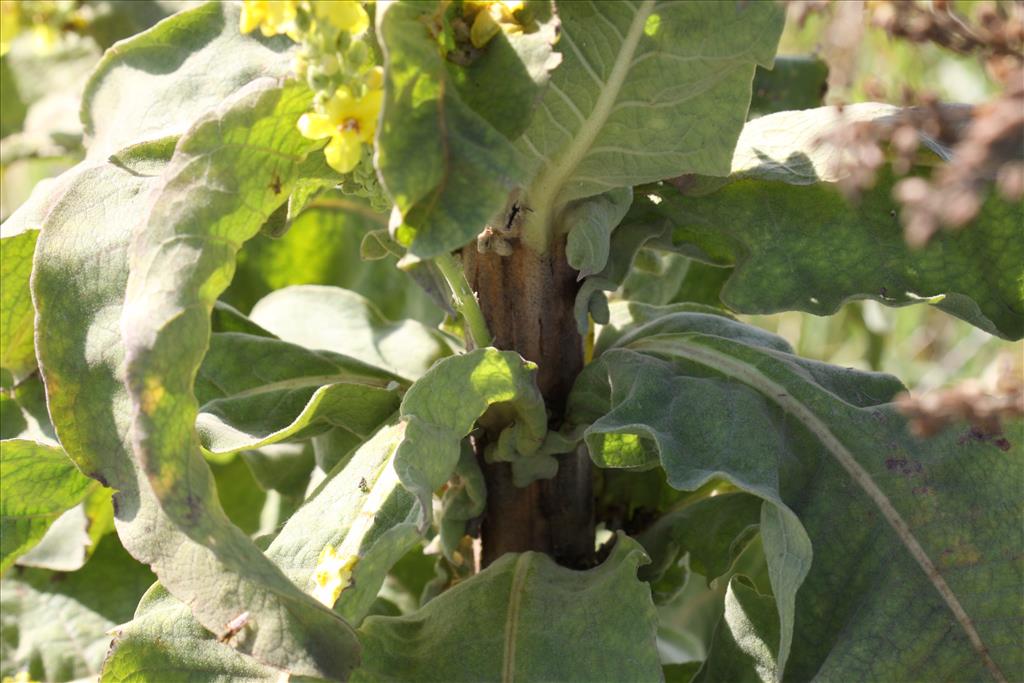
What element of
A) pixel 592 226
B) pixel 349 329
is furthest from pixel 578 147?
pixel 349 329

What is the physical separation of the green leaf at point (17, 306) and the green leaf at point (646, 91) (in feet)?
1.46

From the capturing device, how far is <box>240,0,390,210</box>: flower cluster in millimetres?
729

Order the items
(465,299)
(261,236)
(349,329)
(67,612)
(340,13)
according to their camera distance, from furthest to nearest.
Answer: (261,236) → (67,612) → (349,329) → (465,299) → (340,13)

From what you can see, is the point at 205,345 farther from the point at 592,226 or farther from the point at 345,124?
the point at 592,226

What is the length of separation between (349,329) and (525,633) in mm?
492

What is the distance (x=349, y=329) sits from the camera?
4.54ft

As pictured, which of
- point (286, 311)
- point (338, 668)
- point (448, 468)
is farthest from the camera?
point (286, 311)

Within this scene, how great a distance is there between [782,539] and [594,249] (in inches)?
10.1

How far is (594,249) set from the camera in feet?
3.09

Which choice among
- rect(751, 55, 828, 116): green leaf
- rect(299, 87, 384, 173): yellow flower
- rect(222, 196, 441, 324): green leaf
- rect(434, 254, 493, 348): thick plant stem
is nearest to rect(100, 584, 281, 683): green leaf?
rect(434, 254, 493, 348): thick plant stem

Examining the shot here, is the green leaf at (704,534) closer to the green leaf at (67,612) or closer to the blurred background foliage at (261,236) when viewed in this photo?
the blurred background foliage at (261,236)

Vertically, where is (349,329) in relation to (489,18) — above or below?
below

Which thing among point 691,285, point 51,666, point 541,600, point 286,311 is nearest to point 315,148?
point 541,600

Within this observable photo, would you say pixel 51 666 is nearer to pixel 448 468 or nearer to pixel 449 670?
pixel 449 670
